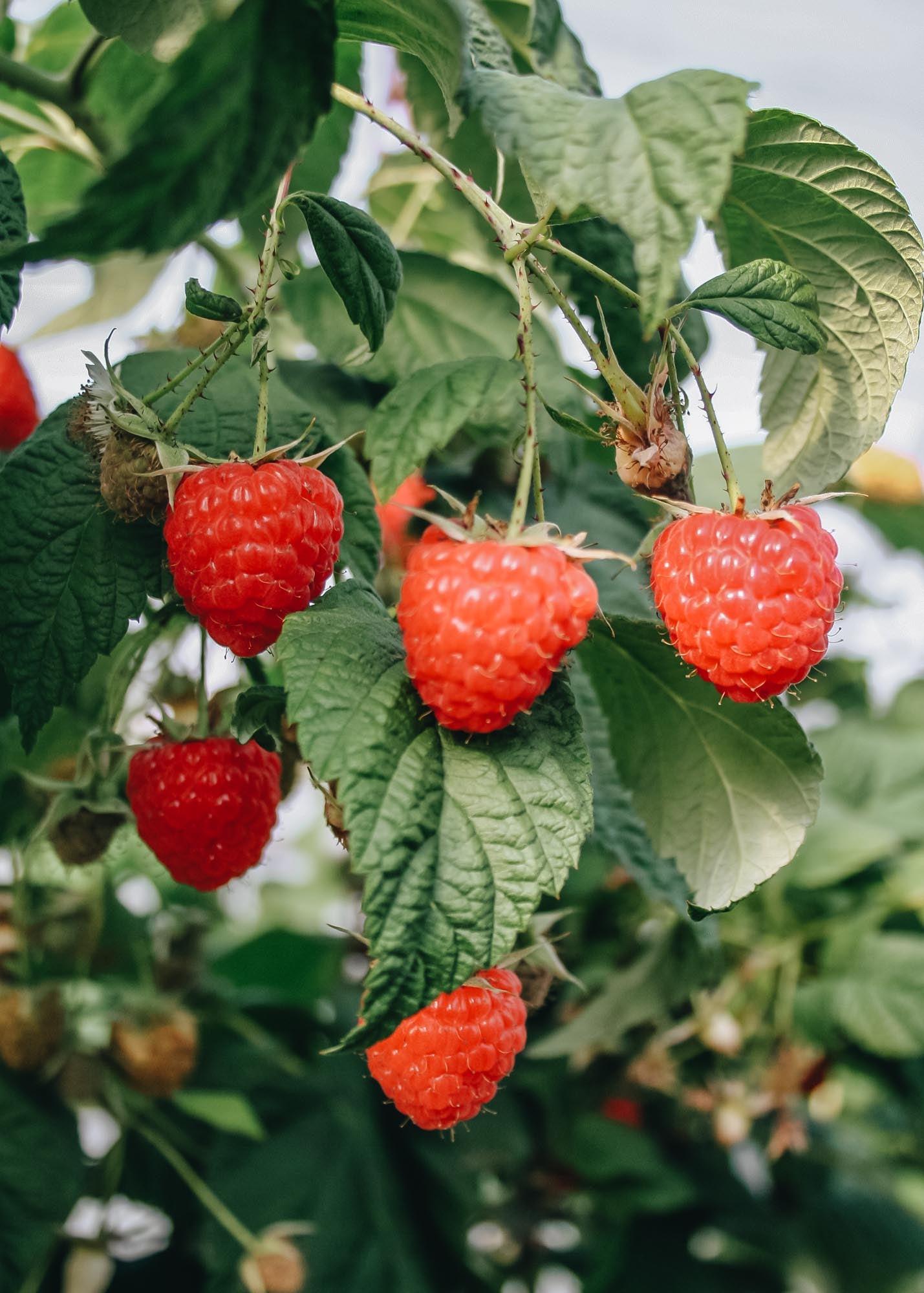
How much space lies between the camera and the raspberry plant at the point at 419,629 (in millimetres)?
441

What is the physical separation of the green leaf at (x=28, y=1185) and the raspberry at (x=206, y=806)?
0.42 m

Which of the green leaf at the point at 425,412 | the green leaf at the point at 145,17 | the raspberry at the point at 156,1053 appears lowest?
the raspberry at the point at 156,1053

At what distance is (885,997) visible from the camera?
1175mm

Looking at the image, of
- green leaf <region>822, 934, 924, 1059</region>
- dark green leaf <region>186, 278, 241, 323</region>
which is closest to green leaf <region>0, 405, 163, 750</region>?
dark green leaf <region>186, 278, 241, 323</region>

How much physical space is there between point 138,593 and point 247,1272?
25.7 inches

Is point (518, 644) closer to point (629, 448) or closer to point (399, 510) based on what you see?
point (629, 448)

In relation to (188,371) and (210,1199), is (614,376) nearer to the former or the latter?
(188,371)

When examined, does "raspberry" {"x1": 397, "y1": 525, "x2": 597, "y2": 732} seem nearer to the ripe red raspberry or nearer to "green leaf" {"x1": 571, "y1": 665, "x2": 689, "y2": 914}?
"green leaf" {"x1": 571, "y1": 665, "x2": 689, "y2": 914}

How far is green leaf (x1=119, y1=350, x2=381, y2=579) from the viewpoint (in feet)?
2.05

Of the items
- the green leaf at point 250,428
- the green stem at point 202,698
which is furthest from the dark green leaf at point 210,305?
the green stem at point 202,698

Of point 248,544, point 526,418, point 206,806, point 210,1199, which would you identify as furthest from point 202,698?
point 210,1199

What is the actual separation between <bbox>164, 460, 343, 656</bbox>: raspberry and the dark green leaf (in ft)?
0.22

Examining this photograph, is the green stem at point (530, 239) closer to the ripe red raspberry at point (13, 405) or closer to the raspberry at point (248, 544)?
the raspberry at point (248, 544)

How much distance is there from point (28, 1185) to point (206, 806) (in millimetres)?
476
